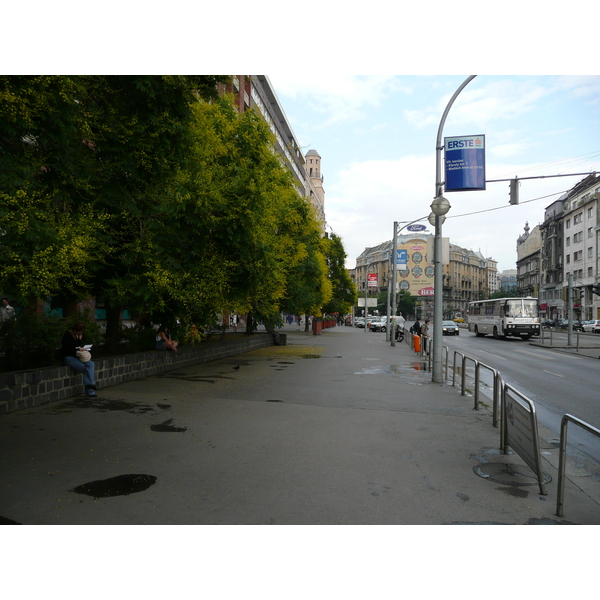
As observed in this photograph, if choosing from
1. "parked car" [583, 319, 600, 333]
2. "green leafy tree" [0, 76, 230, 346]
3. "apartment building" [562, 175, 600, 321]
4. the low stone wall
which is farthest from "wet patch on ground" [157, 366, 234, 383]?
"apartment building" [562, 175, 600, 321]

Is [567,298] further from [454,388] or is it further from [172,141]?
[172,141]

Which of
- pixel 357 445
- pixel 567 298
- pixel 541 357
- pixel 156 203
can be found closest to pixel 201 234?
pixel 156 203

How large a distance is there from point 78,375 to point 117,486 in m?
5.68

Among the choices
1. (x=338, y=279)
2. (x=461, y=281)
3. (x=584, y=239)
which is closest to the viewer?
(x=338, y=279)

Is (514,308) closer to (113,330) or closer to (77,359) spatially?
(113,330)

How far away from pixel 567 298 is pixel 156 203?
23.2 meters

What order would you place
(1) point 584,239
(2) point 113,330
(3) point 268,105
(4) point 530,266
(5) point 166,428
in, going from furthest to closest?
(4) point 530,266
(1) point 584,239
(3) point 268,105
(2) point 113,330
(5) point 166,428

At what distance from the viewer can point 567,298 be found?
26.6 meters

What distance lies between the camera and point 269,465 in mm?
5699

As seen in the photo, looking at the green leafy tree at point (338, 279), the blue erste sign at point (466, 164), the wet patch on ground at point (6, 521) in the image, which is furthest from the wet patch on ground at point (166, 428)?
the green leafy tree at point (338, 279)

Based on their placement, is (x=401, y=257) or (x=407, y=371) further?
(x=401, y=257)

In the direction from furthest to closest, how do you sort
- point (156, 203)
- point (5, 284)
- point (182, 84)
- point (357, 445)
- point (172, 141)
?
point (156, 203) → point (172, 141) → point (182, 84) → point (5, 284) → point (357, 445)

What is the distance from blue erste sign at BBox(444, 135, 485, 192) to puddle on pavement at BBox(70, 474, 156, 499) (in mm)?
10292

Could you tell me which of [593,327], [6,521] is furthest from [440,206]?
[593,327]
